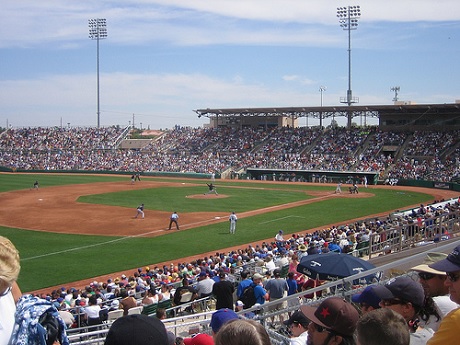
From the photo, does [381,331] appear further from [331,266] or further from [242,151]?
[242,151]

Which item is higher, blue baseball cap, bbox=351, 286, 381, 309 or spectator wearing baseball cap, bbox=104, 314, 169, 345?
spectator wearing baseball cap, bbox=104, 314, 169, 345

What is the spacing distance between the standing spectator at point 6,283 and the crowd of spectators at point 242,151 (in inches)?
2061

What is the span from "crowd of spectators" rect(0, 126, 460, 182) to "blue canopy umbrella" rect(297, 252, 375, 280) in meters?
44.2

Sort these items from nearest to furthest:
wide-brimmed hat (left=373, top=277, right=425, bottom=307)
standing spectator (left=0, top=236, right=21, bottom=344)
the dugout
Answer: standing spectator (left=0, top=236, right=21, bottom=344) → wide-brimmed hat (left=373, top=277, right=425, bottom=307) → the dugout

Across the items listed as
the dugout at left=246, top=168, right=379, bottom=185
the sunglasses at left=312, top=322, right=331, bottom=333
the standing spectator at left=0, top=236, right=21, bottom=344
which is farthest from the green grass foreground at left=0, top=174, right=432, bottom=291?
the standing spectator at left=0, top=236, right=21, bottom=344

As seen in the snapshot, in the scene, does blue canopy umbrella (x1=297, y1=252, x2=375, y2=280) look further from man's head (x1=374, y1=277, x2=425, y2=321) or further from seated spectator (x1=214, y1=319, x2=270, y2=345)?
seated spectator (x1=214, y1=319, x2=270, y2=345)

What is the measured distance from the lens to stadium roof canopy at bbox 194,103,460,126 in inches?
2371

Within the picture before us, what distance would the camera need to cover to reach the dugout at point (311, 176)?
184 feet

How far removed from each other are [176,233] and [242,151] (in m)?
41.8

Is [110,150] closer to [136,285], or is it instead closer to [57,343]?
[136,285]

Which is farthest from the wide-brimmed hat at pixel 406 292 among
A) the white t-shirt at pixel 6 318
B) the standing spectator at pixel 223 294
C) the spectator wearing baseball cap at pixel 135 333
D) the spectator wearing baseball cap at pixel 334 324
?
the standing spectator at pixel 223 294

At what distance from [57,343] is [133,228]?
28.3 m

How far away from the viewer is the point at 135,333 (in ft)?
9.77

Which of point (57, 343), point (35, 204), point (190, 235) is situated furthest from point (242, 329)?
point (35, 204)
